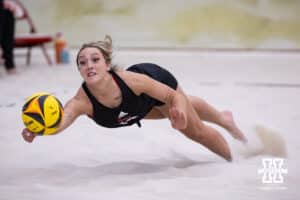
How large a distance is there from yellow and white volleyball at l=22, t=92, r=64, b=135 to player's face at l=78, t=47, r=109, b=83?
225 mm

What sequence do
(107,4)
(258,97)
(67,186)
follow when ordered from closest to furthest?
(67,186)
(258,97)
(107,4)

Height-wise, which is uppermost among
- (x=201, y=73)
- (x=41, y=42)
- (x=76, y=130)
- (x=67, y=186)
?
(x=41, y=42)

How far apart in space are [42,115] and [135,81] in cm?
56

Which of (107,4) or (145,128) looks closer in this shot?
(145,128)

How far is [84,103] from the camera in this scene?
298cm

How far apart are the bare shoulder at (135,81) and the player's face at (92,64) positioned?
0.12 m

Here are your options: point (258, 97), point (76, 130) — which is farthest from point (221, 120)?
point (258, 97)

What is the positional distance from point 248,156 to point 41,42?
18.4 ft

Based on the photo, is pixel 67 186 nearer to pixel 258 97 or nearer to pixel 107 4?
pixel 258 97

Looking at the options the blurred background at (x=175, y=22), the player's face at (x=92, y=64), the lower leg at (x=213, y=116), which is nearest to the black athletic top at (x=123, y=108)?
the player's face at (x=92, y=64)

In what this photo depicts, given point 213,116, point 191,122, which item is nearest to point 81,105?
point 191,122

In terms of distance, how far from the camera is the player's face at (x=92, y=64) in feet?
9.43

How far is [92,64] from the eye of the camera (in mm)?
2898

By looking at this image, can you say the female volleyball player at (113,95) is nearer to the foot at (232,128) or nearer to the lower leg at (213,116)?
the lower leg at (213,116)
